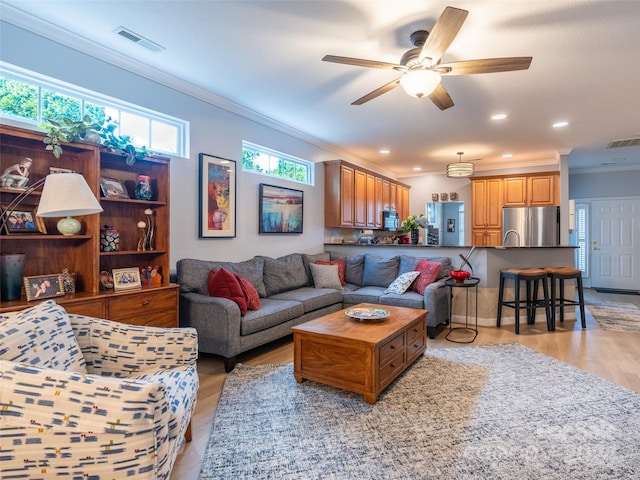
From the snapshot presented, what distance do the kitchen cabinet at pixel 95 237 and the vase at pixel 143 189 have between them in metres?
0.07

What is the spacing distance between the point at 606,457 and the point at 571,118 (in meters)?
4.14

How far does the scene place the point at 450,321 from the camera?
4473mm

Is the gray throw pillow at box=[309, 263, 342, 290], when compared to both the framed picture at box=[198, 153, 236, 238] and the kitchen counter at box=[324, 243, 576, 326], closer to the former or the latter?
the framed picture at box=[198, 153, 236, 238]

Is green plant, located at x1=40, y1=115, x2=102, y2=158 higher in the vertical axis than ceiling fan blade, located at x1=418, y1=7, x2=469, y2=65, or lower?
A: lower

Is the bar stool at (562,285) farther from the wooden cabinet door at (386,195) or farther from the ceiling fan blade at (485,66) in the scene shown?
the wooden cabinet door at (386,195)

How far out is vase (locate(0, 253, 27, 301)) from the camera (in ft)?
7.22

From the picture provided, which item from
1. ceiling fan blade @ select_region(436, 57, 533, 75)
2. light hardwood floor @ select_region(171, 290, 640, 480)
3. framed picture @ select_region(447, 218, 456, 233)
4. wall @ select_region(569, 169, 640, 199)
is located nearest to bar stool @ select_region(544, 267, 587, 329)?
light hardwood floor @ select_region(171, 290, 640, 480)

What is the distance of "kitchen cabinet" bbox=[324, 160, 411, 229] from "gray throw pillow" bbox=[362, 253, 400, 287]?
97 cm

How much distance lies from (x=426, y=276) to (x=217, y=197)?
269 cm

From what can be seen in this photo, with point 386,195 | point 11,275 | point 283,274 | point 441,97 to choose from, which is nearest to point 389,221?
point 386,195

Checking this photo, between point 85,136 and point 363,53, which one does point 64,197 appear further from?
point 363,53

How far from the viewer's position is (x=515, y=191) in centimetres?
691

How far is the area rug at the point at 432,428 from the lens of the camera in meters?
1.75

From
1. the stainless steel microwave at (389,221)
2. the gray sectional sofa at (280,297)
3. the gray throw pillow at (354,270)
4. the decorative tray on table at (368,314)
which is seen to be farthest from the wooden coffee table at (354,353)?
the stainless steel microwave at (389,221)
